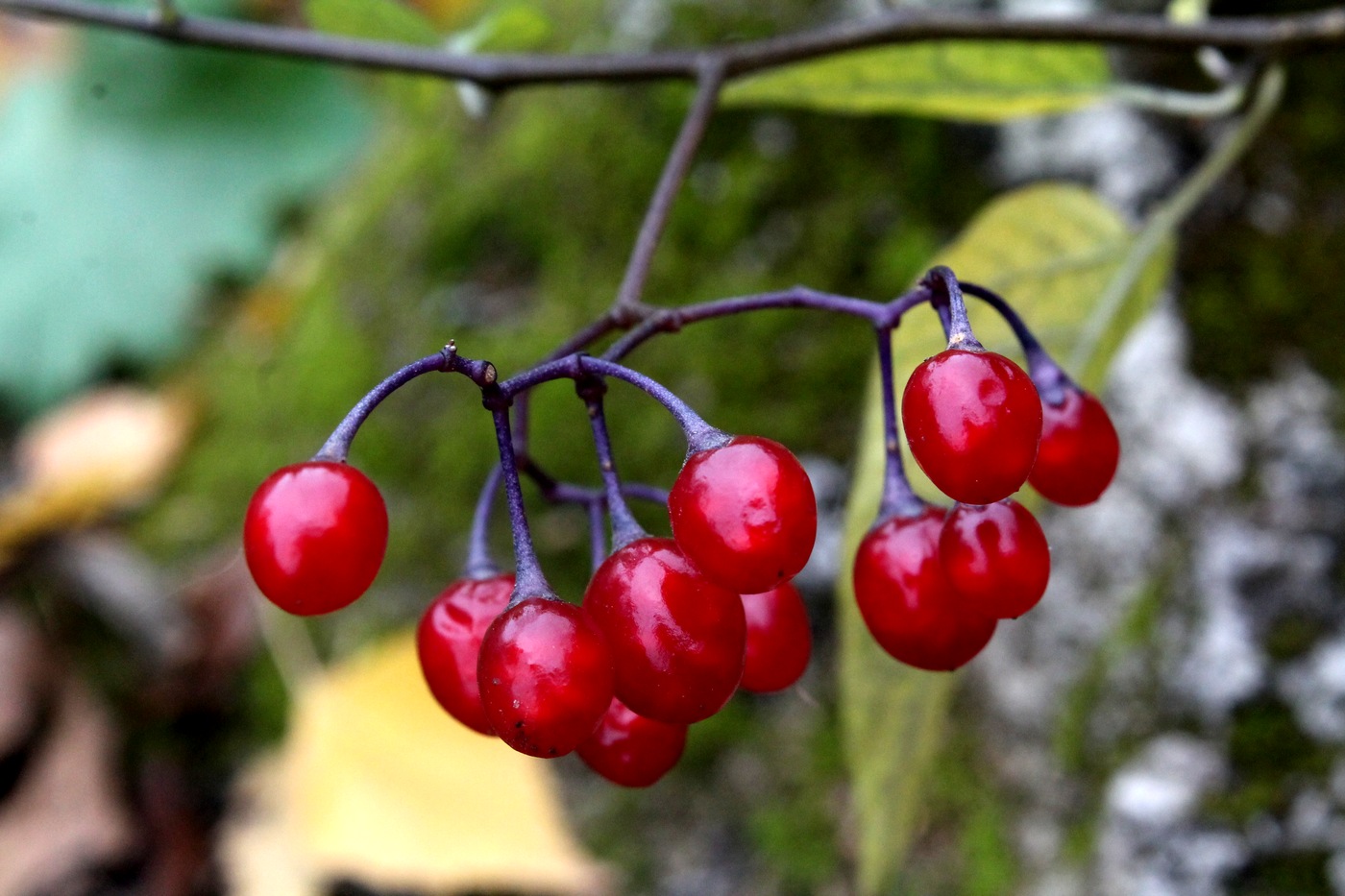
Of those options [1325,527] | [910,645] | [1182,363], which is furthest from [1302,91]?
[910,645]

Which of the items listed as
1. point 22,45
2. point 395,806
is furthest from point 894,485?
point 22,45

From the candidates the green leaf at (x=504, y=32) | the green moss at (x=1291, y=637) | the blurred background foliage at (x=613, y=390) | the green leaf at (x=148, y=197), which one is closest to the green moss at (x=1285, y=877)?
the blurred background foliage at (x=613, y=390)

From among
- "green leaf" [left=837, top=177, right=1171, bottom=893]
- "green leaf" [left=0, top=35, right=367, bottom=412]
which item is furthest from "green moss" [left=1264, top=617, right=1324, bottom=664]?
"green leaf" [left=0, top=35, right=367, bottom=412]

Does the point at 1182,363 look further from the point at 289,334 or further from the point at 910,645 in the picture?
the point at 289,334

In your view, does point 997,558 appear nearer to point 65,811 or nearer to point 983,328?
→ point 983,328

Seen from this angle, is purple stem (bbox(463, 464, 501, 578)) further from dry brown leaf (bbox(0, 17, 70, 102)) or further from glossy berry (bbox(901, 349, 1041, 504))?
dry brown leaf (bbox(0, 17, 70, 102))
